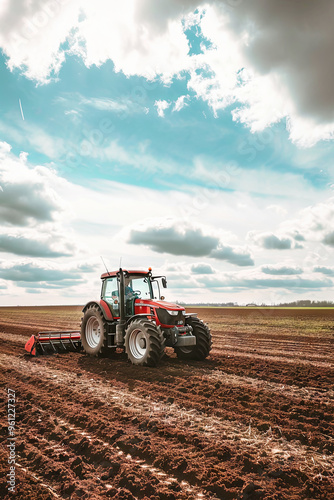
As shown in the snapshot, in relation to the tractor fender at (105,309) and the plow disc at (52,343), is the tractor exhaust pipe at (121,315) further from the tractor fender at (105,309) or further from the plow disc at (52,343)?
the plow disc at (52,343)

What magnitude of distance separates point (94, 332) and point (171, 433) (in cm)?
686

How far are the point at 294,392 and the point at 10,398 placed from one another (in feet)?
17.8

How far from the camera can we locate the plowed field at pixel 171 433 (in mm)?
3520

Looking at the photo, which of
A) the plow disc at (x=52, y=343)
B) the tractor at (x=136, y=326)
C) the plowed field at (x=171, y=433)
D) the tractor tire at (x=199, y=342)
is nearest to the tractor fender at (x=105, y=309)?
the tractor at (x=136, y=326)

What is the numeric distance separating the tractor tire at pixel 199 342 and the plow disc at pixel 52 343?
3.87m

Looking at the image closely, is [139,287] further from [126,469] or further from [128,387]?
[126,469]

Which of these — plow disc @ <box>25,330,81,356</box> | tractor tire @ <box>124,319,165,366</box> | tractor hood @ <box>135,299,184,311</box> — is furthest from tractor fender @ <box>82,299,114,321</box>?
plow disc @ <box>25,330,81,356</box>

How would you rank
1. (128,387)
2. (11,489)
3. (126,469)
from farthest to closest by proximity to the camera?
1. (128,387)
2. (126,469)
3. (11,489)

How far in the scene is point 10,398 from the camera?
20.9ft

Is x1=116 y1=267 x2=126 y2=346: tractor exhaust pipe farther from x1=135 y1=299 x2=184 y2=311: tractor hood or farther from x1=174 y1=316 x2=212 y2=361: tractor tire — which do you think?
x1=174 y1=316 x2=212 y2=361: tractor tire

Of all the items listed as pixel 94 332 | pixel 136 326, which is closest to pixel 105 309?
pixel 94 332

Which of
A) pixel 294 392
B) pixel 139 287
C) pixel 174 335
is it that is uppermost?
pixel 139 287

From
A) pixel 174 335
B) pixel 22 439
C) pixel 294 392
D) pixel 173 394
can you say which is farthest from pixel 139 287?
pixel 22 439

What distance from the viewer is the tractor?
8635 millimetres
